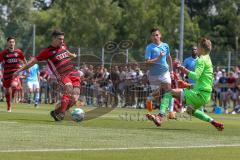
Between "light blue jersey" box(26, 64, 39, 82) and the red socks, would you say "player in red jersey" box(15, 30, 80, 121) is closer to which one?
the red socks

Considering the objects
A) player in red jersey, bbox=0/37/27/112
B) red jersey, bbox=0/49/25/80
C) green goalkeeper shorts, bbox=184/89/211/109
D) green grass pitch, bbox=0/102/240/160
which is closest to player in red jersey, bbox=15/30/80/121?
green grass pitch, bbox=0/102/240/160

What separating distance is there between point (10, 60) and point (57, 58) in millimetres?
6469

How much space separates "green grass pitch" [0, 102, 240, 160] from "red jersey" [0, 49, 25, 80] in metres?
6.50

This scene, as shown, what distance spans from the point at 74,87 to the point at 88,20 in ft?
149

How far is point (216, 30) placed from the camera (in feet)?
257

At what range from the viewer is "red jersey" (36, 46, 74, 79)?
18844 millimetres

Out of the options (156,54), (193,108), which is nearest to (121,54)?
(156,54)

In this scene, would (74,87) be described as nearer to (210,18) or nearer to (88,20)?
(88,20)

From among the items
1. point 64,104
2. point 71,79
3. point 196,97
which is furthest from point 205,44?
point 71,79

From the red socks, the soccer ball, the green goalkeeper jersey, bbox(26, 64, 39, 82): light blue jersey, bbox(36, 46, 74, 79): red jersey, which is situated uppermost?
bbox(26, 64, 39, 82): light blue jersey

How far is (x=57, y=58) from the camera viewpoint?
18906mm

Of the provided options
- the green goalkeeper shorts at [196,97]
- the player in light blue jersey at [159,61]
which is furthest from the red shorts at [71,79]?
the green goalkeeper shorts at [196,97]

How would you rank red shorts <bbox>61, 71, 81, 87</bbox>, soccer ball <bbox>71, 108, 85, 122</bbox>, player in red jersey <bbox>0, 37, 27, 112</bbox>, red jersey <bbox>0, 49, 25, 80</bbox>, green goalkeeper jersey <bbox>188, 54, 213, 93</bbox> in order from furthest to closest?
red jersey <bbox>0, 49, 25, 80</bbox> → player in red jersey <bbox>0, 37, 27, 112</bbox> → red shorts <bbox>61, 71, 81, 87</bbox> → soccer ball <bbox>71, 108, 85, 122</bbox> → green goalkeeper jersey <bbox>188, 54, 213, 93</bbox>

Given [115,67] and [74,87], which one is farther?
[115,67]
